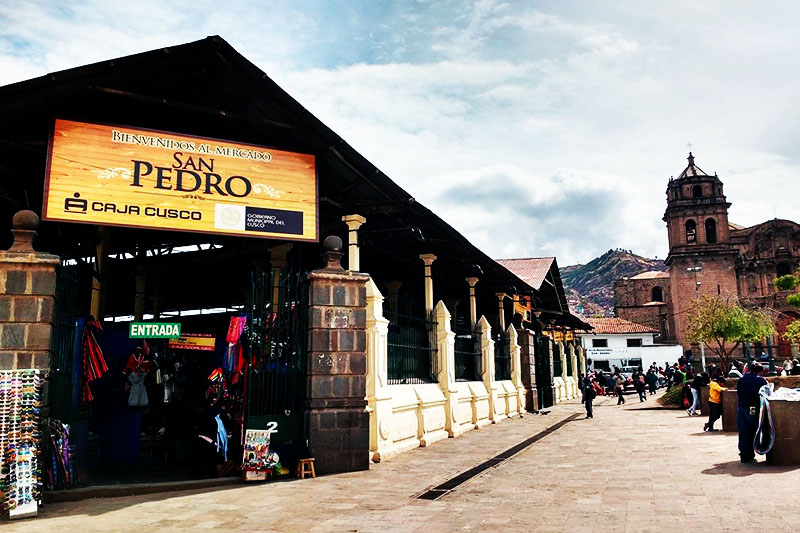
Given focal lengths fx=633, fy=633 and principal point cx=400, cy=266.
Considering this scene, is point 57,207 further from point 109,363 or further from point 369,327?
point 369,327

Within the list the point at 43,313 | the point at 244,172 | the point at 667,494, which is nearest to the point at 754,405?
the point at 667,494

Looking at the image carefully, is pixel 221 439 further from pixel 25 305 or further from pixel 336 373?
pixel 25 305

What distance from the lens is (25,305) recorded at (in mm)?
8031

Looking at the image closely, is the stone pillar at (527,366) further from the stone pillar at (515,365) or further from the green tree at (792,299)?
the green tree at (792,299)

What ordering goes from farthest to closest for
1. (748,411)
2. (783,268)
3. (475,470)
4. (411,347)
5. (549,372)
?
1. (783,268)
2. (549,372)
3. (411,347)
4. (748,411)
5. (475,470)

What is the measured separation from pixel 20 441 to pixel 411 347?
25.2ft

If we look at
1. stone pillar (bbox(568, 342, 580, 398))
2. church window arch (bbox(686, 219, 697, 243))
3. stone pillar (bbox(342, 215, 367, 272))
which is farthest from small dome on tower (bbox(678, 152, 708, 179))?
stone pillar (bbox(342, 215, 367, 272))

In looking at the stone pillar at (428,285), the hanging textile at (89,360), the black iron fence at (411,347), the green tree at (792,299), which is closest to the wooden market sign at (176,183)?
the hanging textile at (89,360)

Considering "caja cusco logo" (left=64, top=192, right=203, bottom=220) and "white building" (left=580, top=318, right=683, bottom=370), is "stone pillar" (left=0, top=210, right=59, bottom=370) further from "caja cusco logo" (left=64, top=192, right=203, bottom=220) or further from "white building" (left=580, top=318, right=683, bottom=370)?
"white building" (left=580, top=318, right=683, bottom=370)

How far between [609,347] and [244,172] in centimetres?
6127

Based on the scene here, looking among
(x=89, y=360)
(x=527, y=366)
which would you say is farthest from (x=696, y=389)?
(x=89, y=360)

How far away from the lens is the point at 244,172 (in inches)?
399

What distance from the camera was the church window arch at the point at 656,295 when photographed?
82.2 meters

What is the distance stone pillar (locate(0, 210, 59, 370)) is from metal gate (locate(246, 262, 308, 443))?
2.68 metres
